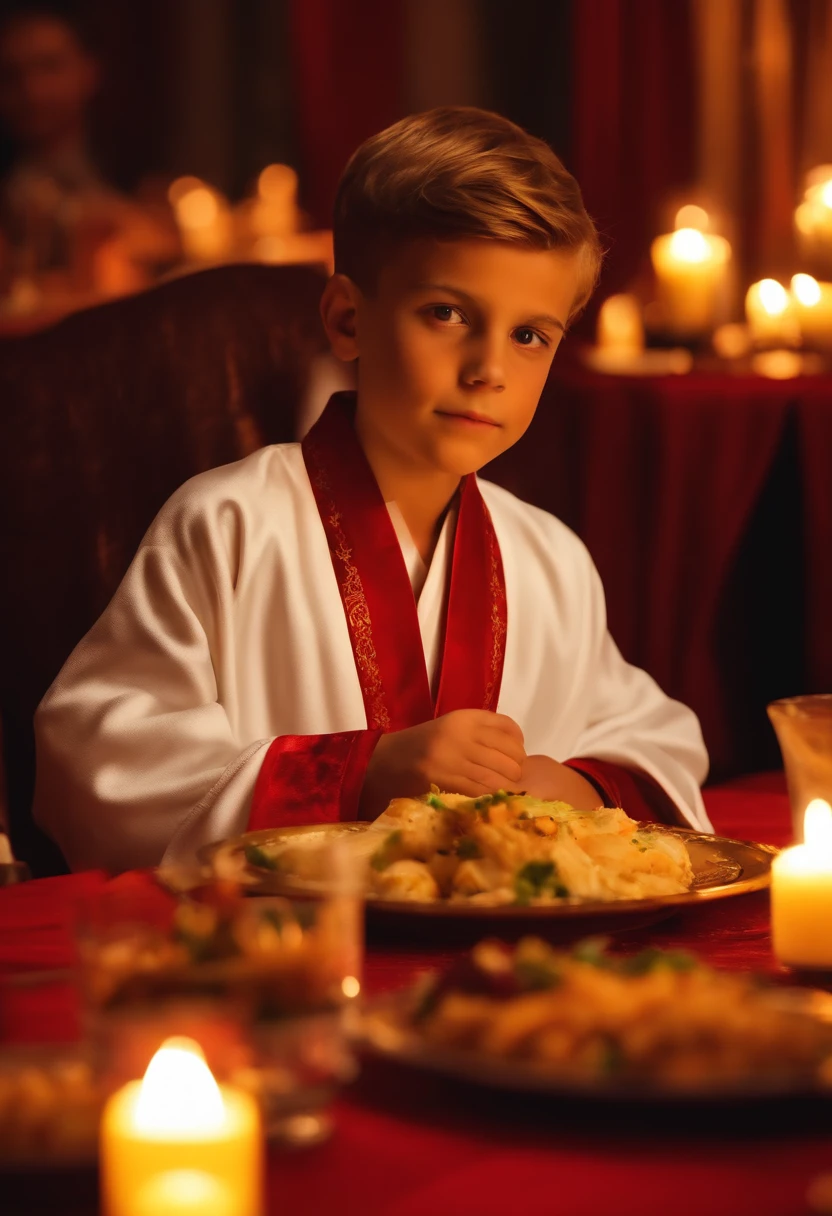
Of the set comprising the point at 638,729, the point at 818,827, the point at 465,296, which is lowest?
the point at 638,729

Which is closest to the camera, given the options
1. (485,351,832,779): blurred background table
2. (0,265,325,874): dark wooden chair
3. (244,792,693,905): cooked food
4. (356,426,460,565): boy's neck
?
→ (244,792,693,905): cooked food

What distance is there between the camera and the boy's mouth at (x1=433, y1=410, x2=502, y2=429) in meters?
1.54

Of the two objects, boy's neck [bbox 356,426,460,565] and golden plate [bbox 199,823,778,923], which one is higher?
boy's neck [bbox 356,426,460,565]

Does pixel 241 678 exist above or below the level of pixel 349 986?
below

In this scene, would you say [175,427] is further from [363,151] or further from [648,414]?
[648,414]

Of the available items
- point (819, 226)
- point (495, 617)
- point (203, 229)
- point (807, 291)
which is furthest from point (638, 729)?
point (203, 229)

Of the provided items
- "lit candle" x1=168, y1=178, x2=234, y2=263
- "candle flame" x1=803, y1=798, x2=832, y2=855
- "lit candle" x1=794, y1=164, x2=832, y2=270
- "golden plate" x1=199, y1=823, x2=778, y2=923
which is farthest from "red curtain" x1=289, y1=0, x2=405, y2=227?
"candle flame" x1=803, y1=798, x2=832, y2=855

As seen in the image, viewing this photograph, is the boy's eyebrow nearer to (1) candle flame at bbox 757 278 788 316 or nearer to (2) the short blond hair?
(2) the short blond hair

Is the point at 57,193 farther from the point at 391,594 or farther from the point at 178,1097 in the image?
the point at 178,1097

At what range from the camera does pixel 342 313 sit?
1.65 m

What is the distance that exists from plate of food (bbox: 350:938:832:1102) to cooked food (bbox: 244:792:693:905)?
252 millimetres

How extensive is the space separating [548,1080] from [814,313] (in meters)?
2.42

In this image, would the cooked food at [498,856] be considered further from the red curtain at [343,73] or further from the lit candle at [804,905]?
the red curtain at [343,73]

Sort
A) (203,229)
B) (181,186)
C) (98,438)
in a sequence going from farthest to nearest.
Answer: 1. (181,186)
2. (203,229)
3. (98,438)
